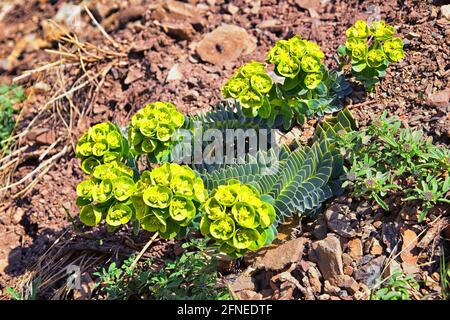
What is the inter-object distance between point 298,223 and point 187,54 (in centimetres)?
150

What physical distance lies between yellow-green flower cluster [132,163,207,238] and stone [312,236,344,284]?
0.57m

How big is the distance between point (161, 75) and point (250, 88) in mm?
1123

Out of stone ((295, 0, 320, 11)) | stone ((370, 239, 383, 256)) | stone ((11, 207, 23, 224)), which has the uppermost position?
stone ((295, 0, 320, 11))

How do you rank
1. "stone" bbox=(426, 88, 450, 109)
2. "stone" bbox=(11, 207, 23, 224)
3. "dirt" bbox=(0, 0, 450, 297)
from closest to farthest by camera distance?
"stone" bbox=(426, 88, 450, 109) → "dirt" bbox=(0, 0, 450, 297) → "stone" bbox=(11, 207, 23, 224)

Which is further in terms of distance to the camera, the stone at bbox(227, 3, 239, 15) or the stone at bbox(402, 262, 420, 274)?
the stone at bbox(227, 3, 239, 15)

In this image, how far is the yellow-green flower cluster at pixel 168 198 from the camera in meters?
2.45

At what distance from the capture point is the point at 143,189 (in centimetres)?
252

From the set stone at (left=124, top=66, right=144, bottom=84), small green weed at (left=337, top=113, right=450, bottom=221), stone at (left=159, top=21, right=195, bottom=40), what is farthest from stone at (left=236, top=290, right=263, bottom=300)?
stone at (left=159, top=21, right=195, bottom=40)

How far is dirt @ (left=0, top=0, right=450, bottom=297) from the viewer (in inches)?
123

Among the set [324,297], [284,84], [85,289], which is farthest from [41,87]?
[324,297]

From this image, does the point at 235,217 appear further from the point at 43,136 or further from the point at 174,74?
the point at 43,136

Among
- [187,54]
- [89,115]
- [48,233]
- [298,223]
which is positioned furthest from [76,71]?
[298,223]

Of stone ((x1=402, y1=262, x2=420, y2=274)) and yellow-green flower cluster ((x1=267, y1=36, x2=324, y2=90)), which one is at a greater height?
yellow-green flower cluster ((x1=267, y1=36, x2=324, y2=90))

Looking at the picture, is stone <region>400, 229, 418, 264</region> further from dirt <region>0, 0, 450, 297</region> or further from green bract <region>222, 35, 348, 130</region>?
green bract <region>222, 35, 348, 130</region>
